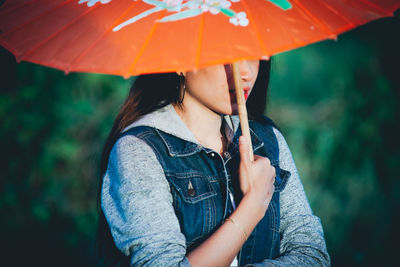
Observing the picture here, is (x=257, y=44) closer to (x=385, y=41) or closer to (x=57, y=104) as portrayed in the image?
(x=57, y=104)

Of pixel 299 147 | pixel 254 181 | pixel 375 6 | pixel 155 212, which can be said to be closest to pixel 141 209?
pixel 155 212

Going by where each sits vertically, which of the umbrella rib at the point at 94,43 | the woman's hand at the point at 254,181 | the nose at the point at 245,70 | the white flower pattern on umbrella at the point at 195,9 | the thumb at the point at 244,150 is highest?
the white flower pattern on umbrella at the point at 195,9

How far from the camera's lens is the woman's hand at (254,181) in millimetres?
1409

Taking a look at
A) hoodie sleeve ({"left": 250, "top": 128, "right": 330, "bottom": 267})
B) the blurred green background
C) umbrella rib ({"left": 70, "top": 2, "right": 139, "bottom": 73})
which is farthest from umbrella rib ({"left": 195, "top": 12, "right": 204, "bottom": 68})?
the blurred green background

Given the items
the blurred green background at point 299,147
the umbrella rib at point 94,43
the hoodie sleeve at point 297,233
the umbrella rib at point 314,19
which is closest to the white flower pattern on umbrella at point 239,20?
the umbrella rib at point 314,19

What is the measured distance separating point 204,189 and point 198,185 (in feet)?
0.10

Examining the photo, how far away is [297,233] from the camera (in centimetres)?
165

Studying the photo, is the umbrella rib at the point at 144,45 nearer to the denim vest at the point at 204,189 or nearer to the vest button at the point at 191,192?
the denim vest at the point at 204,189

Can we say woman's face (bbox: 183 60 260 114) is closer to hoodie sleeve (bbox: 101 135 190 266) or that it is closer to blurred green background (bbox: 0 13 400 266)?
hoodie sleeve (bbox: 101 135 190 266)

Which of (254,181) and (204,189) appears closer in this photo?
(254,181)

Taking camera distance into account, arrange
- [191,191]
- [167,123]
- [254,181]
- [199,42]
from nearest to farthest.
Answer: [199,42] → [254,181] → [191,191] → [167,123]

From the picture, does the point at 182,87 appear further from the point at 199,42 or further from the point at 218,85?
the point at 199,42

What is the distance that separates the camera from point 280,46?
42.3 inches

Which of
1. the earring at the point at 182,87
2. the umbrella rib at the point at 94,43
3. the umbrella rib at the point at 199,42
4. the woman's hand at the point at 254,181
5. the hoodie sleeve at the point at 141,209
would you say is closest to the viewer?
the umbrella rib at the point at 199,42
